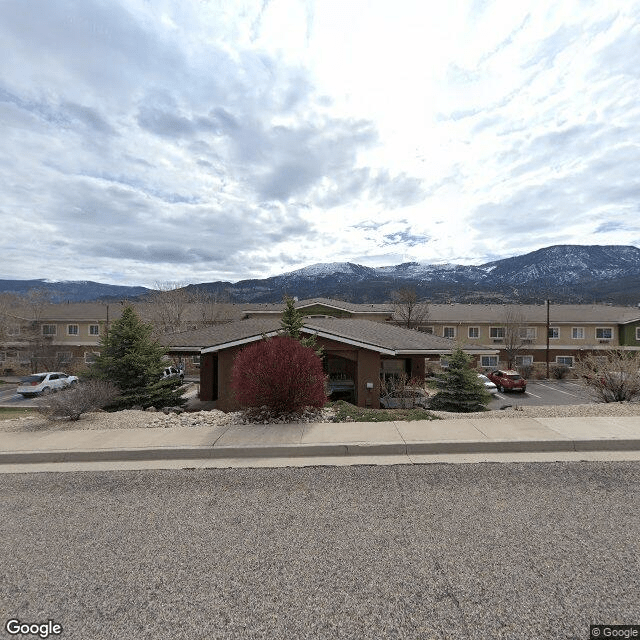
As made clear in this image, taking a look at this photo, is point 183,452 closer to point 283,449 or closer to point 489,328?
point 283,449

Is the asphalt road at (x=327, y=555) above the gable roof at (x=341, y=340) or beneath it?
beneath

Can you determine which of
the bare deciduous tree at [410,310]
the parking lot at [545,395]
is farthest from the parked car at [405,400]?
the bare deciduous tree at [410,310]

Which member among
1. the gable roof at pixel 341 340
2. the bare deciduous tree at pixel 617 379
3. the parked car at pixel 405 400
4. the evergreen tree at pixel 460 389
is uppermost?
the gable roof at pixel 341 340

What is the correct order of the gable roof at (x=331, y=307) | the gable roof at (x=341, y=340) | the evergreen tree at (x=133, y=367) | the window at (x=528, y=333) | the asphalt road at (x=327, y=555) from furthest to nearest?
the window at (x=528, y=333) < the gable roof at (x=331, y=307) < the gable roof at (x=341, y=340) < the evergreen tree at (x=133, y=367) < the asphalt road at (x=327, y=555)

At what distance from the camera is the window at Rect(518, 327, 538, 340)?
143 feet

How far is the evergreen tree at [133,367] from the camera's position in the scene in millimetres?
15375

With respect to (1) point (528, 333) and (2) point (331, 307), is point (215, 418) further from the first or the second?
(1) point (528, 333)

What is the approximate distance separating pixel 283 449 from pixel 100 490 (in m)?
2.88

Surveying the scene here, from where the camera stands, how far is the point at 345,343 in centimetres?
1619

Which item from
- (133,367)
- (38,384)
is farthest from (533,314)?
(38,384)

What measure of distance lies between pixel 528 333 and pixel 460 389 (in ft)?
110

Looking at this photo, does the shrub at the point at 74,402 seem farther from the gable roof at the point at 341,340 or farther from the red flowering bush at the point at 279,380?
the gable roof at the point at 341,340

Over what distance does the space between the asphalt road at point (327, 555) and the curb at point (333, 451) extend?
1.05m

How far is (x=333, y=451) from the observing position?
6988 millimetres
